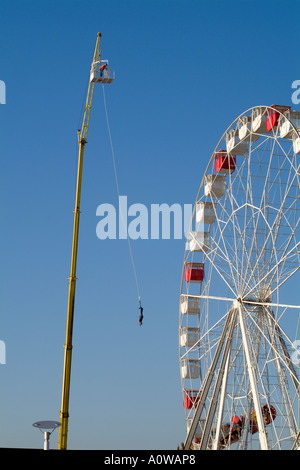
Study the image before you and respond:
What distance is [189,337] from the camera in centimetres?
4428

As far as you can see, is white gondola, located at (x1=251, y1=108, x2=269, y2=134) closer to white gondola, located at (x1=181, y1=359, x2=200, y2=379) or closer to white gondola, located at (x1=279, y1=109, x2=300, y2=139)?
white gondola, located at (x1=279, y1=109, x2=300, y2=139)

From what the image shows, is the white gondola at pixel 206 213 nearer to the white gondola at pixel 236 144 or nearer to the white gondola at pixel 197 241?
the white gondola at pixel 197 241

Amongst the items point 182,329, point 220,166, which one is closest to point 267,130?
point 220,166

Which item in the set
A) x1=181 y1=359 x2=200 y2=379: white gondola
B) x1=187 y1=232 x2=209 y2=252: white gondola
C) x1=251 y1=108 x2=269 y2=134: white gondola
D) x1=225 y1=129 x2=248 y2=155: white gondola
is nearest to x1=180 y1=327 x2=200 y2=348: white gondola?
x1=181 y1=359 x2=200 y2=379: white gondola

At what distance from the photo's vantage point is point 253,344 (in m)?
36.6

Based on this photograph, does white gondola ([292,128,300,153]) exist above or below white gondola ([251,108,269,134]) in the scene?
below

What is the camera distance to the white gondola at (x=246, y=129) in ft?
131

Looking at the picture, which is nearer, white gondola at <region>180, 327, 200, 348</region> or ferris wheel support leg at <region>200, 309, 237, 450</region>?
ferris wheel support leg at <region>200, 309, 237, 450</region>

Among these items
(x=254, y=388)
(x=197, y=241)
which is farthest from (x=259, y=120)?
(x=254, y=388)

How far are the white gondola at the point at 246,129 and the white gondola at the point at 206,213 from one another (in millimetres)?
5075

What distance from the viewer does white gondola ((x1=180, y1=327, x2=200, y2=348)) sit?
145ft

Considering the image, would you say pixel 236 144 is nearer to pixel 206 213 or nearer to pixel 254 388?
pixel 206 213

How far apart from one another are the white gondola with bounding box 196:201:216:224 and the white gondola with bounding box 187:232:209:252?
0.83 m
